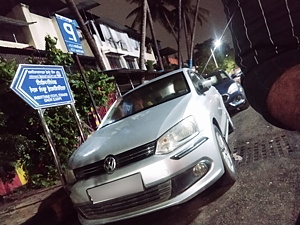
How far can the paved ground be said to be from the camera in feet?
7.73

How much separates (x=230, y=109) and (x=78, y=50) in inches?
382

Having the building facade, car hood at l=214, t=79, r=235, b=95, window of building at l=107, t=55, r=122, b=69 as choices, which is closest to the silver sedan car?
car hood at l=214, t=79, r=235, b=95

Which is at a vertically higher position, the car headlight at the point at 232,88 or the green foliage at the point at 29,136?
the green foliage at the point at 29,136

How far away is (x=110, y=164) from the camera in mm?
2664

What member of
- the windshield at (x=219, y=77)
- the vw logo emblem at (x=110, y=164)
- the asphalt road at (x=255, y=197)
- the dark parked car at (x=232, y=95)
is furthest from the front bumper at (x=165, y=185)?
the windshield at (x=219, y=77)

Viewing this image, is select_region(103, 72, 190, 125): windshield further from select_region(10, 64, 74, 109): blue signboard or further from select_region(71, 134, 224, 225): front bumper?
select_region(71, 134, 224, 225): front bumper

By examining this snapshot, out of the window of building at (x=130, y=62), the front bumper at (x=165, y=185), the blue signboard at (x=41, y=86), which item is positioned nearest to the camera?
the front bumper at (x=165, y=185)

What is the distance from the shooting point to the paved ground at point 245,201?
2.36 metres

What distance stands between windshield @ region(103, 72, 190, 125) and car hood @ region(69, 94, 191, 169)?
16.2 inches

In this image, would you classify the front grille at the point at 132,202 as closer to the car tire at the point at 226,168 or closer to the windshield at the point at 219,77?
the car tire at the point at 226,168

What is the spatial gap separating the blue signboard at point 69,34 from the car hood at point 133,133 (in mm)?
11191

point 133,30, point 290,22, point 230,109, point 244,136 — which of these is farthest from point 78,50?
point 133,30

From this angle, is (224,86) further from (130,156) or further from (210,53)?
(210,53)

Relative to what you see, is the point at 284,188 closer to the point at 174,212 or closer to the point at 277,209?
the point at 277,209
